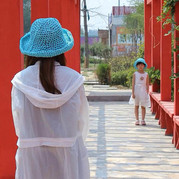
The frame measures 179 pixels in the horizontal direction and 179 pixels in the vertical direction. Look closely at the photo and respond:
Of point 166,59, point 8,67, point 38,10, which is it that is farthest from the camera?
point 166,59

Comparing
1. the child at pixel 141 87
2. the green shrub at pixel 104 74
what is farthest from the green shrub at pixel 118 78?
→ the child at pixel 141 87

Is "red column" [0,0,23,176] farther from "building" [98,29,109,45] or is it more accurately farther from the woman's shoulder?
"building" [98,29,109,45]

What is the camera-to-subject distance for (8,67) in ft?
14.2

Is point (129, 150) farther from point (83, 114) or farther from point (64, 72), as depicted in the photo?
point (64, 72)

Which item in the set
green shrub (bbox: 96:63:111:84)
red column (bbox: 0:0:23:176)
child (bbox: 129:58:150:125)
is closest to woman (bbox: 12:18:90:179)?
red column (bbox: 0:0:23:176)

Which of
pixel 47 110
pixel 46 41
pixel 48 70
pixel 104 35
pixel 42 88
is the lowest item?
pixel 47 110

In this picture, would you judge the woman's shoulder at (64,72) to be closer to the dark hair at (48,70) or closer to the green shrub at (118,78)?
the dark hair at (48,70)

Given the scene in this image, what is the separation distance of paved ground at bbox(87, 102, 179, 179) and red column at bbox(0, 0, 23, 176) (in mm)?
1413

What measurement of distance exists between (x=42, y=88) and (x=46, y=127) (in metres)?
0.24

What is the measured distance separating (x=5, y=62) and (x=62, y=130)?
168 centimetres

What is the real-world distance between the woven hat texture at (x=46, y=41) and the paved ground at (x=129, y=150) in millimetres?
2909

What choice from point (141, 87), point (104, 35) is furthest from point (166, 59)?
point (104, 35)

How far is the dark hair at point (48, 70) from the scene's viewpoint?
2787mm

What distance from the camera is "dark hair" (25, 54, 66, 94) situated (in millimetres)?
2787
